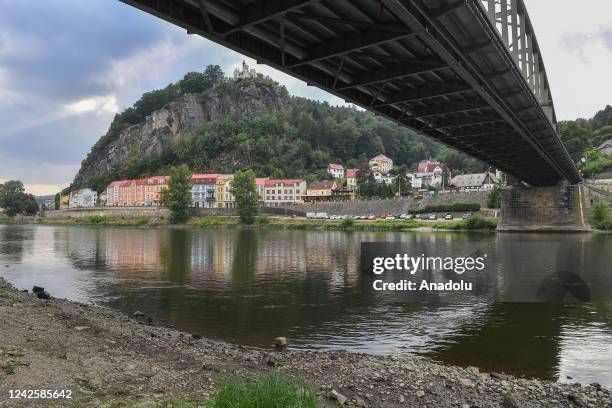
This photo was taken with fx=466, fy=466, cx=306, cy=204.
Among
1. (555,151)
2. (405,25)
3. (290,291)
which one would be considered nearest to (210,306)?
(290,291)

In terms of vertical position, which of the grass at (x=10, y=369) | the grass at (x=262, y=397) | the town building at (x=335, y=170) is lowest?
the grass at (x=10, y=369)

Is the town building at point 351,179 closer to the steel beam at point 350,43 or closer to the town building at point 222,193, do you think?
the town building at point 222,193

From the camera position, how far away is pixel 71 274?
28875mm

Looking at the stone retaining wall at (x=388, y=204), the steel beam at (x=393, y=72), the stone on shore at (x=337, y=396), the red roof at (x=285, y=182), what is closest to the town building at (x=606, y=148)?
the stone retaining wall at (x=388, y=204)

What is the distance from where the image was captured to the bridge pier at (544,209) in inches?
2633

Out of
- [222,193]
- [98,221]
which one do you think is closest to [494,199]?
[222,193]

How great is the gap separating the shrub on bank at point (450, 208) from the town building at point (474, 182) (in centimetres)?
3268

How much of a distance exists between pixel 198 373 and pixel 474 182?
136288mm

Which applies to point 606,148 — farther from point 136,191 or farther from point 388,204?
point 136,191

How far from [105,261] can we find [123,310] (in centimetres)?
1918

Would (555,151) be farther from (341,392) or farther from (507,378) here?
(341,392)

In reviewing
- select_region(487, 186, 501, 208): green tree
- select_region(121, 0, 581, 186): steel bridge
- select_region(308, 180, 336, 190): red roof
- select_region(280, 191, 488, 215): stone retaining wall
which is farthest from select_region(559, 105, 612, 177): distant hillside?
select_region(121, 0, 581, 186): steel bridge

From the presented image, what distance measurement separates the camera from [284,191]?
148m

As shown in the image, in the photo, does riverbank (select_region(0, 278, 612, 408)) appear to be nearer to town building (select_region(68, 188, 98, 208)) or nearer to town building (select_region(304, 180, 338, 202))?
town building (select_region(304, 180, 338, 202))
